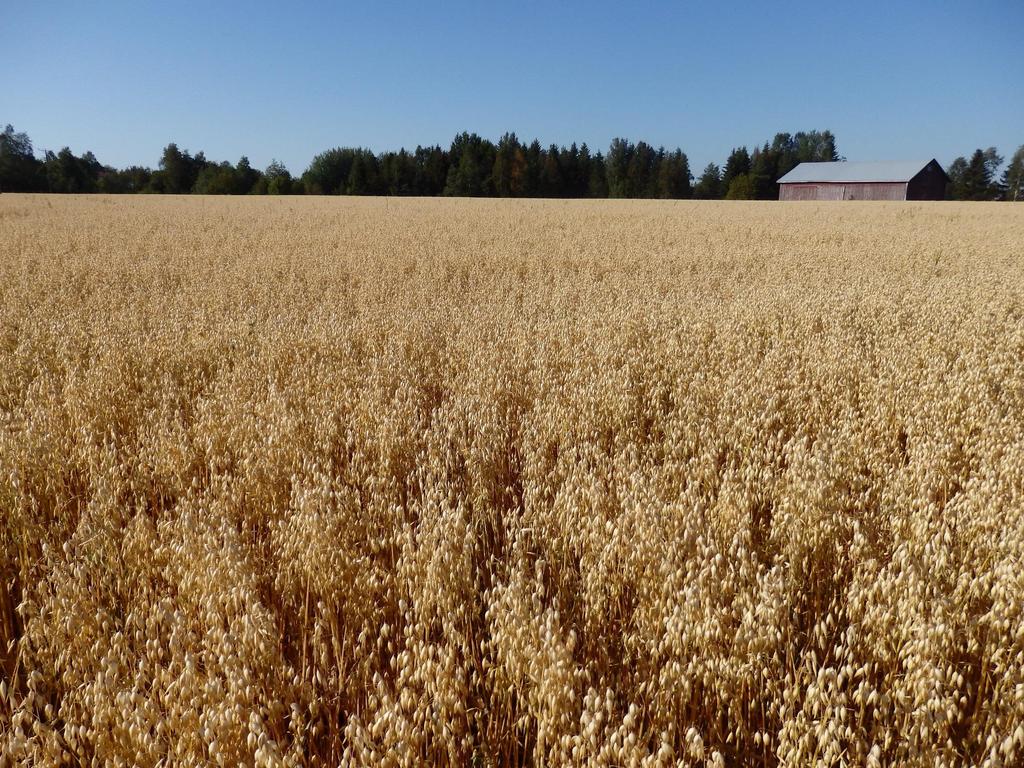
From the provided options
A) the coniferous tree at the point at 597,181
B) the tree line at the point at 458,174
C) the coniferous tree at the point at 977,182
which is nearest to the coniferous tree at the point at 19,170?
the tree line at the point at 458,174

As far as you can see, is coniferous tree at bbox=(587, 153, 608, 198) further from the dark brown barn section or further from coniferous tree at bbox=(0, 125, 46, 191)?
coniferous tree at bbox=(0, 125, 46, 191)

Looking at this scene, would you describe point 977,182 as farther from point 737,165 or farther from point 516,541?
point 516,541

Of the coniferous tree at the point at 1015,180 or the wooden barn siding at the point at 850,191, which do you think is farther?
the coniferous tree at the point at 1015,180

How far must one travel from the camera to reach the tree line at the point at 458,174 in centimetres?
6306

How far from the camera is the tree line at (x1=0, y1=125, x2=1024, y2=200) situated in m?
63.1

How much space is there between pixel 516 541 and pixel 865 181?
2688 inches

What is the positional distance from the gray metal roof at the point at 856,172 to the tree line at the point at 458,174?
572 cm

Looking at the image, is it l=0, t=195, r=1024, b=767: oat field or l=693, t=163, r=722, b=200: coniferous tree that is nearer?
l=0, t=195, r=1024, b=767: oat field

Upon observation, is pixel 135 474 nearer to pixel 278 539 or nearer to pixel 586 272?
pixel 278 539

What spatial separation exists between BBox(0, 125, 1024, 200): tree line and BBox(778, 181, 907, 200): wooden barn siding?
19.9 feet

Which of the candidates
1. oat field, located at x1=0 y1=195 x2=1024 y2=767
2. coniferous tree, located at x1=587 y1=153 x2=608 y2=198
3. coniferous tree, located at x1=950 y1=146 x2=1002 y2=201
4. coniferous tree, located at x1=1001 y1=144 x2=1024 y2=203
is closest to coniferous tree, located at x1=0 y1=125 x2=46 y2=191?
coniferous tree, located at x1=587 y1=153 x2=608 y2=198

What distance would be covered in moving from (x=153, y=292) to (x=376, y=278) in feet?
9.72

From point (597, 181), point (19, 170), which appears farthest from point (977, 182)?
point (19, 170)

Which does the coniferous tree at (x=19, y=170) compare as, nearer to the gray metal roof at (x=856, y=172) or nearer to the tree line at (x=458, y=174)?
the tree line at (x=458, y=174)
